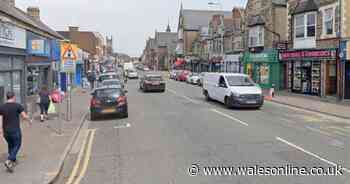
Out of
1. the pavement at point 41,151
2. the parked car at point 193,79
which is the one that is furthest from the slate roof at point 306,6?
the parked car at point 193,79

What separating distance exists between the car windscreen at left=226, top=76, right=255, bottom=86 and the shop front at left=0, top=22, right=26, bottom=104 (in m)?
10.6

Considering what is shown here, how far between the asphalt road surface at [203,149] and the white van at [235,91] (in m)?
2.88

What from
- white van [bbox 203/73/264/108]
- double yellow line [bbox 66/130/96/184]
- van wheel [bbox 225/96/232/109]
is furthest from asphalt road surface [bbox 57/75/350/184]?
van wheel [bbox 225/96/232/109]

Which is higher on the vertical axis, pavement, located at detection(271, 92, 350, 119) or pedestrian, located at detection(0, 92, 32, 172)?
pedestrian, located at detection(0, 92, 32, 172)

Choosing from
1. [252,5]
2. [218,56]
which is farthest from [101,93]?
[218,56]

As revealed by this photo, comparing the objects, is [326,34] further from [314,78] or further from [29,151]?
[29,151]

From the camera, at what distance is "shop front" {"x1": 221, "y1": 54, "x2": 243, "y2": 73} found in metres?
42.4

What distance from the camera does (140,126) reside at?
14258 millimetres

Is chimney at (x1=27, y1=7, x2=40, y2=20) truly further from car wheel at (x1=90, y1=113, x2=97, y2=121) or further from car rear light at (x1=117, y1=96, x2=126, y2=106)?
car rear light at (x1=117, y1=96, x2=126, y2=106)

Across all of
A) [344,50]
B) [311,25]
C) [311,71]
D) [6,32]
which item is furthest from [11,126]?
[311,25]

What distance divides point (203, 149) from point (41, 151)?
435 cm

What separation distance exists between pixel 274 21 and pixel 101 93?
70.5 ft

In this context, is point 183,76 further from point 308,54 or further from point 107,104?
point 107,104

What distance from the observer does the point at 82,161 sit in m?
9.12
